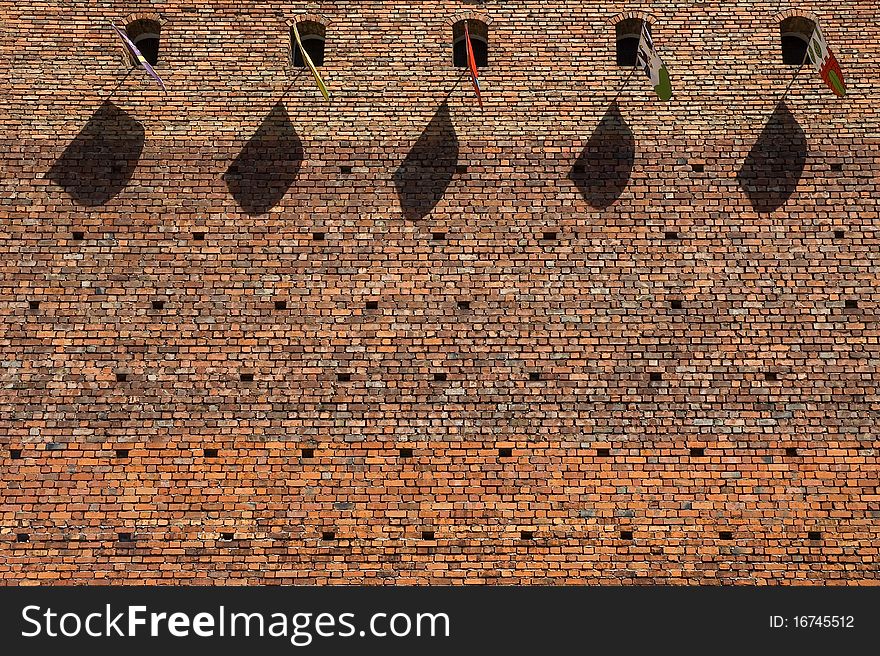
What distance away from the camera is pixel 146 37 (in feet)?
49.5

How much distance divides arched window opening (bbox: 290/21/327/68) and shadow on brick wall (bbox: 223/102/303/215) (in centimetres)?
99

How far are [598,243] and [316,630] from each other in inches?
222

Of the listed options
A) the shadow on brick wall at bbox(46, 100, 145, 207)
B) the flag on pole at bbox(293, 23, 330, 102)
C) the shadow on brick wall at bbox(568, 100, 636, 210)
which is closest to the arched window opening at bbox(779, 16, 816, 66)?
the shadow on brick wall at bbox(568, 100, 636, 210)

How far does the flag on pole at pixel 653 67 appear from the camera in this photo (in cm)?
1366

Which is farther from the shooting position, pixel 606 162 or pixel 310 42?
pixel 310 42

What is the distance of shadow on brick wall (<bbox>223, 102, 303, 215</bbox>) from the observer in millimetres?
14094

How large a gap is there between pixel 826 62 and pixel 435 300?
5513 millimetres

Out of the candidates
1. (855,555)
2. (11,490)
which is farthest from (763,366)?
(11,490)

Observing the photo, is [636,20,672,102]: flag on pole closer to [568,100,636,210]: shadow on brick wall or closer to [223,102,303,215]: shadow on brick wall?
[568,100,636,210]: shadow on brick wall

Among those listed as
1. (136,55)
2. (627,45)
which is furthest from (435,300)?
(136,55)

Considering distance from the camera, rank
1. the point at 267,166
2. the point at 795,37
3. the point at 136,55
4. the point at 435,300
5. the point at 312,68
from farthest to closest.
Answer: the point at 795,37 → the point at 267,166 → the point at 136,55 → the point at 312,68 → the point at 435,300

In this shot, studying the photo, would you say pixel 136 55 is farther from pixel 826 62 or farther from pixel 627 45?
pixel 826 62

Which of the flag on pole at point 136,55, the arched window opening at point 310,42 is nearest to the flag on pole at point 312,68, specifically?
the arched window opening at point 310,42

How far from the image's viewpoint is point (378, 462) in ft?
42.7
